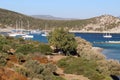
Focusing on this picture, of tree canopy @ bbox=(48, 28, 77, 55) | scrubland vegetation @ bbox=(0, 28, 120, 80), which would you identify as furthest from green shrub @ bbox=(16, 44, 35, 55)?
tree canopy @ bbox=(48, 28, 77, 55)

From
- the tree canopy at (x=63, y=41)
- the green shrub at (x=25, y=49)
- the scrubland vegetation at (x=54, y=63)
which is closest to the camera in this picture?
the scrubland vegetation at (x=54, y=63)

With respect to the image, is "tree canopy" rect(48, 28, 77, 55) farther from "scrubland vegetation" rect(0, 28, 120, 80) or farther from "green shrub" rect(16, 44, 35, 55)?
"green shrub" rect(16, 44, 35, 55)

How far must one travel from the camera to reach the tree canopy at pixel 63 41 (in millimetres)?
59781

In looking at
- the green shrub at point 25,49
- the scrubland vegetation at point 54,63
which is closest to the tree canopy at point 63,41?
the scrubland vegetation at point 54,63

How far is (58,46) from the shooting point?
6112 cm

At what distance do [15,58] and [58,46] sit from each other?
70.6ft

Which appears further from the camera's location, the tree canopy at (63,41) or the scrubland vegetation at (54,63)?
the tree canopy at (63,41)

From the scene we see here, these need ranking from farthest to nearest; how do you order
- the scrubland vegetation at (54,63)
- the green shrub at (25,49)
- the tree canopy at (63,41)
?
the tree canopy at (63,41)
the green shrub at (25,49)
the scrubland vegetation at (54,63)

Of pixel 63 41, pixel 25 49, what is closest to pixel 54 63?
pixel 25 49

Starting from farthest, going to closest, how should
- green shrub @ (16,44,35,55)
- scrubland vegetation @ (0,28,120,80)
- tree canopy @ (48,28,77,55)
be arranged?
tree canopy @ (48,28,77,55), green shrub @ (16,44,35,55), scrubland vegetation @ (0,28,120,80)

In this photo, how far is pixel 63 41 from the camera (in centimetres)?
6050

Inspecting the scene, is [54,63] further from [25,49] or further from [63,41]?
[63,41]

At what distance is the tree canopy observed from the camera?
196 feet

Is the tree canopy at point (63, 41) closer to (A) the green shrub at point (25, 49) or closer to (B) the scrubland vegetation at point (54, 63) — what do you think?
(B) the scrubland vegetation at point (54, 63)
